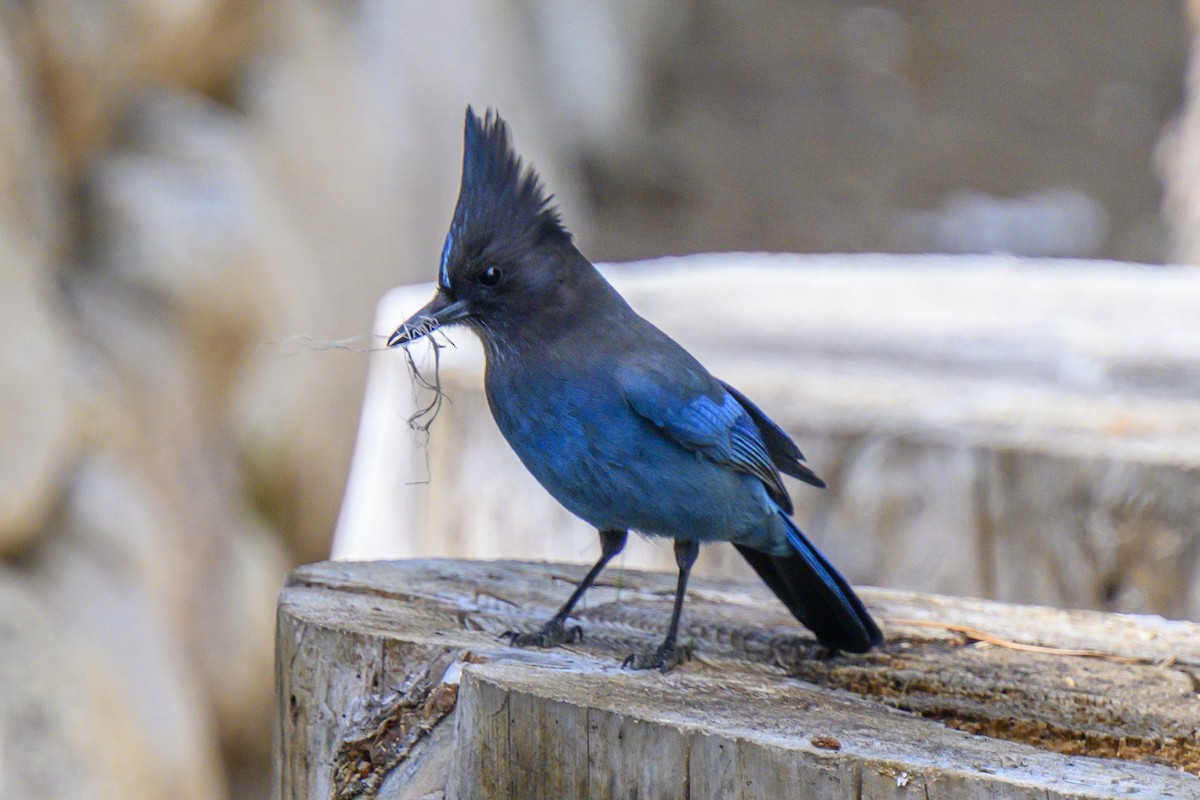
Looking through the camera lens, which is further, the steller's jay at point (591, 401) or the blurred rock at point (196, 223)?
the blurred rock at point (196, 223)

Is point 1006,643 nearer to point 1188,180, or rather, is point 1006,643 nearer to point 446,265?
point 446,265

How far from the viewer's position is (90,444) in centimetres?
371

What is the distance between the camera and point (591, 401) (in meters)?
1.98

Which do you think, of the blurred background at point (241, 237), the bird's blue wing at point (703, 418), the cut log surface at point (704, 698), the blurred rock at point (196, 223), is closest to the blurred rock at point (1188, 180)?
the blurred background at point (241, 237)

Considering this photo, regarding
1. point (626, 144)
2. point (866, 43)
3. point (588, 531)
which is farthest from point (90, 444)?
point (866, 43)

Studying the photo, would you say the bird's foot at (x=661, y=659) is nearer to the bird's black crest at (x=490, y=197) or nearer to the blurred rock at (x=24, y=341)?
the bird's black crest at (x=490, y=197)

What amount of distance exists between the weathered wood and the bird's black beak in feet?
1.84

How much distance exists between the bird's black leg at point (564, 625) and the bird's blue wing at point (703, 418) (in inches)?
8.4

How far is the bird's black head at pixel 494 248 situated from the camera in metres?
1.97

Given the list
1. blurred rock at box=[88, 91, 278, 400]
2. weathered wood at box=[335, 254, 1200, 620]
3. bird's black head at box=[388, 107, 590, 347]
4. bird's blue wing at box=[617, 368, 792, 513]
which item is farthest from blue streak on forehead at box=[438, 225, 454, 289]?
blurred rock at box=[88, 91, 278, 400]

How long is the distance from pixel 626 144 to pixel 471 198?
634 centimetres

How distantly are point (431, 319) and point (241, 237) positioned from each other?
101 inches

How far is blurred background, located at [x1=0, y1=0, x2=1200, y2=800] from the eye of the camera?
3.39 metres

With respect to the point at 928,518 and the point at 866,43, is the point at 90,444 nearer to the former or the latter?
the point at 928,518
